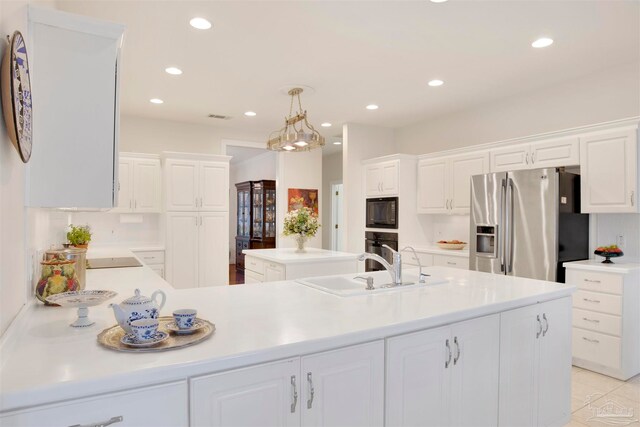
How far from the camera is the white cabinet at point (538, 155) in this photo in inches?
146

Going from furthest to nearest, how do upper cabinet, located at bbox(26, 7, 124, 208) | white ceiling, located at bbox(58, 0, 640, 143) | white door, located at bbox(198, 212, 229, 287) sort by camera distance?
white door, located at bbox(198, 212, 229, 287) < white ceiling, located at bbox(58, 0, 640, 143) < upper cabinet, located at bbox(26, 7, 124, 208)

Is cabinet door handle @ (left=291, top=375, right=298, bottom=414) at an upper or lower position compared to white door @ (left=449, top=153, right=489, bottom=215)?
lower

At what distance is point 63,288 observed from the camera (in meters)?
1.74

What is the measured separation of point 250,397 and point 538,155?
12.6ft

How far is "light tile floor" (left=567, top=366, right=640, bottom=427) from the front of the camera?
2537mm

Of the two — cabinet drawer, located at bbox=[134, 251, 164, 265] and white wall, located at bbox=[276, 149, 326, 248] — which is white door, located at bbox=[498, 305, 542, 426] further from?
white wall, located at bbox=[276, 149, 326, 248]

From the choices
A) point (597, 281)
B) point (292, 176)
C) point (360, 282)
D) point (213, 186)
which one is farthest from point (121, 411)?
point (292, 176)

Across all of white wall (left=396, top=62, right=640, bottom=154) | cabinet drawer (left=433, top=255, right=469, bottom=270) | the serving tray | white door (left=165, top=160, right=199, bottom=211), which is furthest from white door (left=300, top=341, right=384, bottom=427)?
white door (left=165, top=160, right=199, bottom=211)

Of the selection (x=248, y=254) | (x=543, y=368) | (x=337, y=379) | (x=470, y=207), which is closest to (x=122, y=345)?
(x=337, y=379)

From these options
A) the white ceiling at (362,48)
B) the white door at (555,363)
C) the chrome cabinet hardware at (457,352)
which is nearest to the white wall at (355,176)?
the white ceiling at (362,48)

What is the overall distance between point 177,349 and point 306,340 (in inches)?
15.9

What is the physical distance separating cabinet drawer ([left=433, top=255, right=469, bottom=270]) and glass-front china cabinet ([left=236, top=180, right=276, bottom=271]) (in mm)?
3872

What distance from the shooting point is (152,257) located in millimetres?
5160

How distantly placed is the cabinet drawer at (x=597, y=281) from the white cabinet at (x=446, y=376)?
1.99 m
